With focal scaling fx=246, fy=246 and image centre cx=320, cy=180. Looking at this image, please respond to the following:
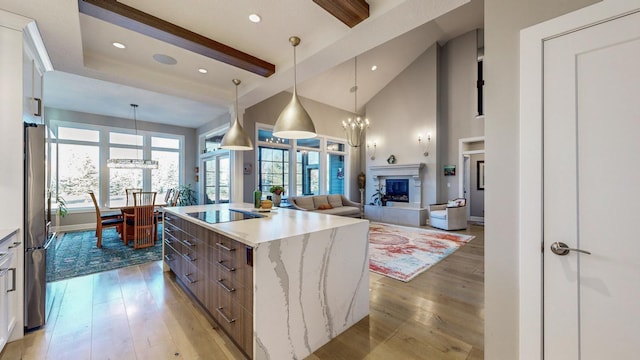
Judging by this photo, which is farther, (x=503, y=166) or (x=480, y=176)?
(x=480, y=176)

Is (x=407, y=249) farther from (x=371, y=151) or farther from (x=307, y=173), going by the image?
(x=371, y=151)

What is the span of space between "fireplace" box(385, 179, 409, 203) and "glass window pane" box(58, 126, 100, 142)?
8462mm

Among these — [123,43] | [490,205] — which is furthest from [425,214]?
[123,43]

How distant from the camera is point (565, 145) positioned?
1249 millimetres

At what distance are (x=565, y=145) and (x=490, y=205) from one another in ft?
1.52

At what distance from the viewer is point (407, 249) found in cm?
443

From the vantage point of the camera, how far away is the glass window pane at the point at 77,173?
20.0 ft

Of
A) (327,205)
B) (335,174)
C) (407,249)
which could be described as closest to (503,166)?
(407,249)

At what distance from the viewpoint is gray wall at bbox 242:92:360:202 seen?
5855 mm

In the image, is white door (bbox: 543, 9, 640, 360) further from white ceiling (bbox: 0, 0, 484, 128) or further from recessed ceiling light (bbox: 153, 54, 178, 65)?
recessed ceiling light (bbox: 153, 54, 178, 65)

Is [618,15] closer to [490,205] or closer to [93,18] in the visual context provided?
[490,205]

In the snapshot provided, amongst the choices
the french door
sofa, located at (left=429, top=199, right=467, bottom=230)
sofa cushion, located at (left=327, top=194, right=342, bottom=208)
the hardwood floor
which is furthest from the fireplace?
the french door

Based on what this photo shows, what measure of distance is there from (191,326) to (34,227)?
159cm

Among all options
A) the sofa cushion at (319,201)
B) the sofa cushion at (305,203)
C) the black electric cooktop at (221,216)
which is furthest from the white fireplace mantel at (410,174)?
the black electric cooktop at (221,216)
